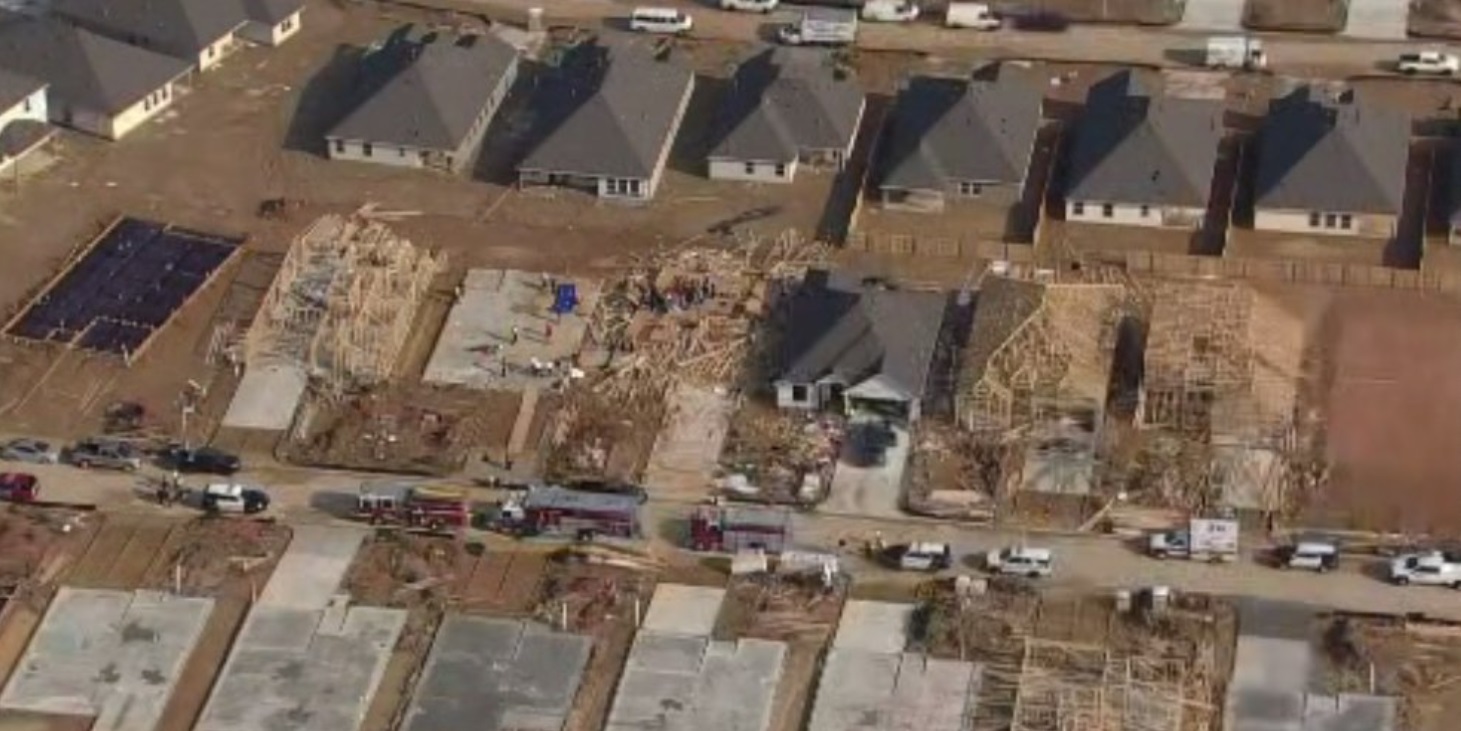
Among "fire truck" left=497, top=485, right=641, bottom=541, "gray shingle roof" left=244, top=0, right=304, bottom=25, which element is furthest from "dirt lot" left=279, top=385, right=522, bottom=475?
"gray shingle roof" left=244, top=0, right=304, bottom=25

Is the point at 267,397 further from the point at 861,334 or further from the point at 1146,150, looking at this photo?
the point at 1146,150

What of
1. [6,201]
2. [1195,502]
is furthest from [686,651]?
[6,201]

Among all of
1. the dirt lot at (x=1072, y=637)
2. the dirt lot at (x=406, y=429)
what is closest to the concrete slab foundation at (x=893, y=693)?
the dirt lot at (x=1072, y=637)

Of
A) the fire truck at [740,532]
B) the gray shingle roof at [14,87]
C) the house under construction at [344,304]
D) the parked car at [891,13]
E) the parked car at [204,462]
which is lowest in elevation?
the parked car at [204,462]

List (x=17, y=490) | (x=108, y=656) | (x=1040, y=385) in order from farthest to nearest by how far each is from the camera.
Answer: (x=1040, y=385) → (x=17, y=490) → (x=108, y=656)

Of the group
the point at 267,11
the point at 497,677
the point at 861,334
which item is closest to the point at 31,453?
the point at 497,677

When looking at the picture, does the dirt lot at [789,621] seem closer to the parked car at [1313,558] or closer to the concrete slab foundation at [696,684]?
the concrete slab foundation at [696,684]
